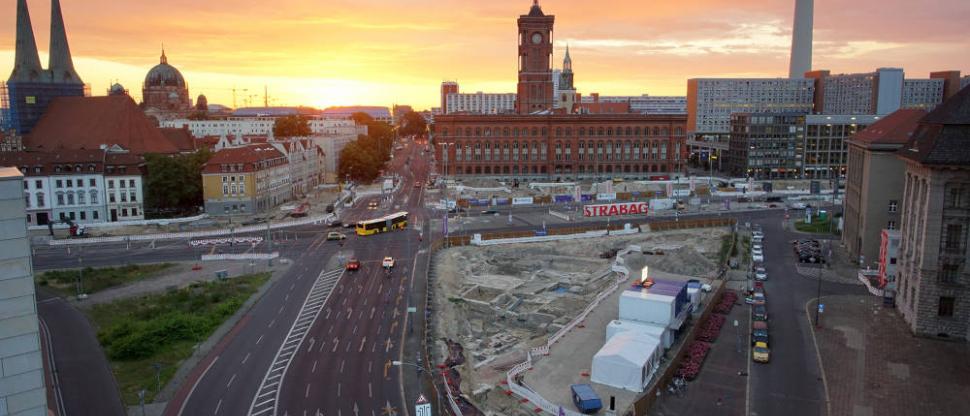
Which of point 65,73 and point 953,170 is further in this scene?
point 65,73

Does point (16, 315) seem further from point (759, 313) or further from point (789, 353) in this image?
point (759, 313)

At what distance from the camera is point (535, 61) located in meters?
160

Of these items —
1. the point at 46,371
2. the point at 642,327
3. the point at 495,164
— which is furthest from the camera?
the point at 495,164

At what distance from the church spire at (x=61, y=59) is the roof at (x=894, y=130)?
13672 centimetres

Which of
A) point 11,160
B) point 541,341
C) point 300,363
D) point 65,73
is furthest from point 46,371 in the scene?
point 65,73

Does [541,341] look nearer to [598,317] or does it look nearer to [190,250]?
[598,317]

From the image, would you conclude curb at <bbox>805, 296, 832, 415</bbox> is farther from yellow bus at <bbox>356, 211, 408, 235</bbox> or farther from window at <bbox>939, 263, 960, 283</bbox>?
yellow bus at <bbox>356, 211, 408, 235</bbox>

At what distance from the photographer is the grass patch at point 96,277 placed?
63.3m

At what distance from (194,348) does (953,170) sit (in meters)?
55.5

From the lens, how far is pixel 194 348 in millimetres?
46219

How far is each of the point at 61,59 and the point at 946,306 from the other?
14975cm

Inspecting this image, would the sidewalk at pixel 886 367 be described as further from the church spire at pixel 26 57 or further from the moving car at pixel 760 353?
the church spire at pixel 26 57

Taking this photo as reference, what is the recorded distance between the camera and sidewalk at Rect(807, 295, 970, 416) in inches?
1478

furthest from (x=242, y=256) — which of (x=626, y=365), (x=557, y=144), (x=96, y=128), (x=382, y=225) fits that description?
(x=557, y=144)
